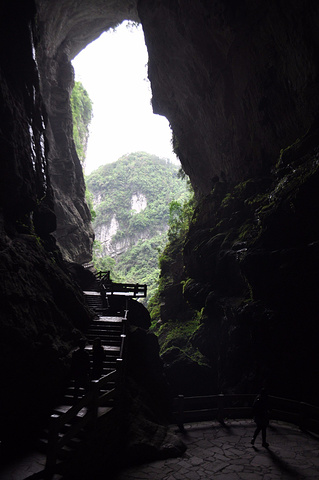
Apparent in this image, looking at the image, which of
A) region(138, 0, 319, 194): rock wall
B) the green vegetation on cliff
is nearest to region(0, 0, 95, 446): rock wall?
region(138, 0, 319, 194): rock wall

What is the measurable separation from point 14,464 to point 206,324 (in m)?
Answer: 14.5

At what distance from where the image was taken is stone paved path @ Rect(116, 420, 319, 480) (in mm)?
7047

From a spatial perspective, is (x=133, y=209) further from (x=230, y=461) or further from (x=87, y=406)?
(x=230, y=461)

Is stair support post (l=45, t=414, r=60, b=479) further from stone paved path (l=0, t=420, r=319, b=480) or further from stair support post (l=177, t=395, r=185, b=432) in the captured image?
stair support post (l=177, t=395, r=185, b=432)

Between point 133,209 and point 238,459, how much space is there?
84936 millimetres

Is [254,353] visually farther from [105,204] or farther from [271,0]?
[105,204]

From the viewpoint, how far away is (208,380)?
17.4 meters

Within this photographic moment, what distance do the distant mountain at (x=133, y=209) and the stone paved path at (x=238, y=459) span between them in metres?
56.1

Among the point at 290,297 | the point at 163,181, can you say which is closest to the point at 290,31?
the point at 290,297

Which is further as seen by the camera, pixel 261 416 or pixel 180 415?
pixel 180 415

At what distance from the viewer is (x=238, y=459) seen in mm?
7934

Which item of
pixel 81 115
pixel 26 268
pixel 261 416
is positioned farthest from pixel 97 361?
pixel 81 115

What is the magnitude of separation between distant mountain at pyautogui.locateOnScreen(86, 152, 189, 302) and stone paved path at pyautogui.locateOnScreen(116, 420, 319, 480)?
56051mm

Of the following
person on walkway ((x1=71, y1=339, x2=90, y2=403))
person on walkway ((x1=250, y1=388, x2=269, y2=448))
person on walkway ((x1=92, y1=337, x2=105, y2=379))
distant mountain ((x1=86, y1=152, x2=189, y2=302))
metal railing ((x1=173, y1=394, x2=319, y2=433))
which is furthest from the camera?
distant mountain ((x1=86, y1=152, x2=189, y2=302))
